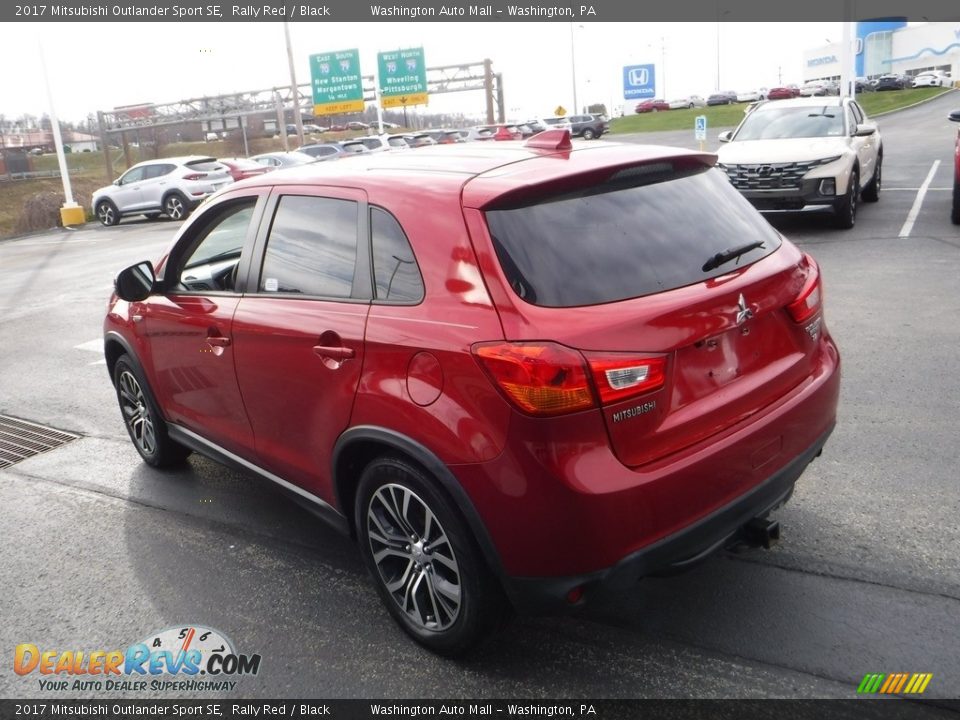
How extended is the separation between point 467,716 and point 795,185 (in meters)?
10.1

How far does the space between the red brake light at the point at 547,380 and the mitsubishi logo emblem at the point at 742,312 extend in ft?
2.31

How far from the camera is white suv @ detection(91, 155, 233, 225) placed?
2416cm

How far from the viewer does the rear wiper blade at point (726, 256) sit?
9.96 ft

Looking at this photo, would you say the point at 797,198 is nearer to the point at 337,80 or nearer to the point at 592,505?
the point at 592,505

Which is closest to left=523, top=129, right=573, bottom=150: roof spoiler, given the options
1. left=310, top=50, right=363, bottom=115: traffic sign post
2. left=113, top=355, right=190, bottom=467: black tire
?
left=113, top=355, right=190, bottom=467: black tire

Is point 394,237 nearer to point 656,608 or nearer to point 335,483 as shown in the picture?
point 335,483

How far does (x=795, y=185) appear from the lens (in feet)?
37.2

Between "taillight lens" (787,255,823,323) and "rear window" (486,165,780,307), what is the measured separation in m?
0.22

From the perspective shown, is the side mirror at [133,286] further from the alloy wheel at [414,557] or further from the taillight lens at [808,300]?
the taillight lens at [808,300]

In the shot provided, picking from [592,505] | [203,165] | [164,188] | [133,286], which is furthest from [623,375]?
[164,188]

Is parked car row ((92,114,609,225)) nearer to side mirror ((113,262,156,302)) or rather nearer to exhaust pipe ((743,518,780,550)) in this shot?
side mirror ((113,262,156,302))

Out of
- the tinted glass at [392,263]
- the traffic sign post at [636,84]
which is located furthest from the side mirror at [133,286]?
the traffic sign post at [636,84]

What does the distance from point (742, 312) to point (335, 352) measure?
1.46 meters

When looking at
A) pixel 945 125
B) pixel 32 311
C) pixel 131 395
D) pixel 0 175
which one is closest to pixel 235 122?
pixel 0 175
